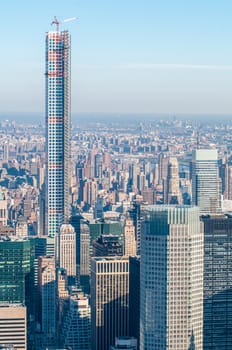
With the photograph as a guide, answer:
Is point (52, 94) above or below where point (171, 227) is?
above

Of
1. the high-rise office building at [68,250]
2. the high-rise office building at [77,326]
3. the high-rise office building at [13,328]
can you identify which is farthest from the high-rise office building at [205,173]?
the high-rise office building at [13,328]

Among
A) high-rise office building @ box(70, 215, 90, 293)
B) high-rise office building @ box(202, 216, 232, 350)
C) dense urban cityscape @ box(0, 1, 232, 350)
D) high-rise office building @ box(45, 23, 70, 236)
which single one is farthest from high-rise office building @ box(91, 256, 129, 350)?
high-rise office building @ box(45, 23, 70, 236)

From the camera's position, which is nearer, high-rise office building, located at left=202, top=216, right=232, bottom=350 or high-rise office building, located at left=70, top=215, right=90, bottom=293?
high-rise office building, located at left=202, top=216, right=232, bottom=350

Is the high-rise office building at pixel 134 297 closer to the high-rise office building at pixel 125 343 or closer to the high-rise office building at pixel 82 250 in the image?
the high-rise office building at pixel 125 343

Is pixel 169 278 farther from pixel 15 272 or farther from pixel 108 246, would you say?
pixel 15 272

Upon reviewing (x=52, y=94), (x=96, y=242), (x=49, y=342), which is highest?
(x=52, y=94)

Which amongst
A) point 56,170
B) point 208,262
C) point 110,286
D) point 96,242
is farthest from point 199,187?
point 208,262

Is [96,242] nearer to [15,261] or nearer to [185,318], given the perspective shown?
[15,261]

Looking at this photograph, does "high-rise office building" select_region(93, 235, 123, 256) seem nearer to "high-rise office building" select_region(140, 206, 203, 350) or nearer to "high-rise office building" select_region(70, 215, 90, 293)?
"high-rise office building" select_region(70, 215, 90, 293)
